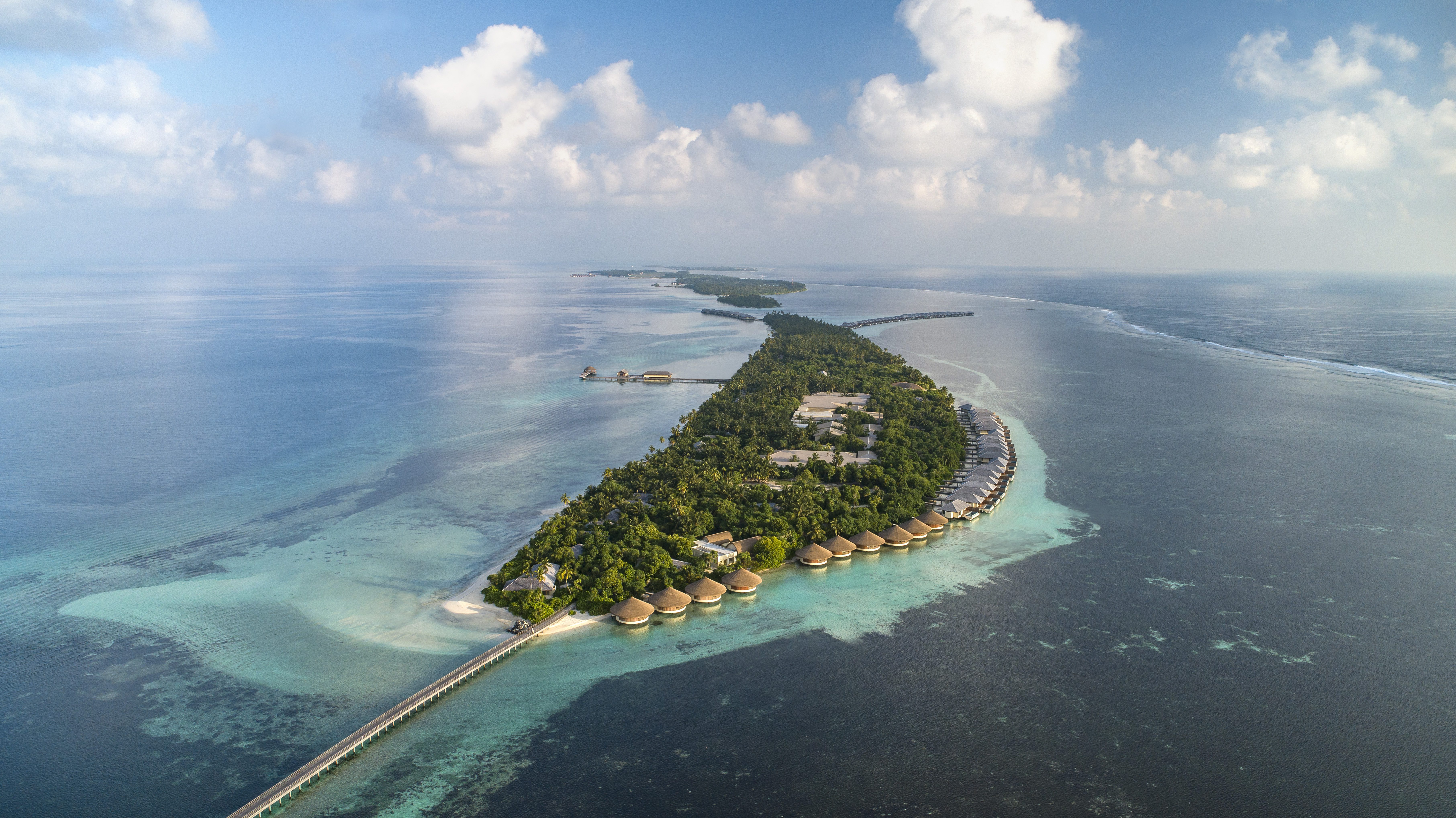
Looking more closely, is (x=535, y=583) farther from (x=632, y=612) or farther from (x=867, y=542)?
Answer: (x=867, y=542)

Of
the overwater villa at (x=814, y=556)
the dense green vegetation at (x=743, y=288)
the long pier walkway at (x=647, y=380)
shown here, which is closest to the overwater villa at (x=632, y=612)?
the overwater villa at (x=814, y=556)

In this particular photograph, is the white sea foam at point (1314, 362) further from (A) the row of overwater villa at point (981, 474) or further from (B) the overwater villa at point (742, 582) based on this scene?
(B) the overwater villa at point (742, 582)

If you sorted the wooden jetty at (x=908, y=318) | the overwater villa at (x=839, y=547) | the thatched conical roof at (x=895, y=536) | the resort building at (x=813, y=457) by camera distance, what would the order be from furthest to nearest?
the wooden jetty at (x=908, y=318)
the resort building at (x=813, y=457)
the thatched conical roof at (x=895, y=536)
the overwater villa at (x=839, y=547)

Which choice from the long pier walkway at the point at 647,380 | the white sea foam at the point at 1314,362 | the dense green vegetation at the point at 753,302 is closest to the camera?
the white sea foam at the point at 1314,362

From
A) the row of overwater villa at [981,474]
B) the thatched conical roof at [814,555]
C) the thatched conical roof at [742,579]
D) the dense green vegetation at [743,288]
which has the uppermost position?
the dense green vegetation at [743,288]

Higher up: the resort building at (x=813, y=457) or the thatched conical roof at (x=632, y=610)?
the resort building at (x=813, y=457)

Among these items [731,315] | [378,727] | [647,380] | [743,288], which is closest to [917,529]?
[378,727]

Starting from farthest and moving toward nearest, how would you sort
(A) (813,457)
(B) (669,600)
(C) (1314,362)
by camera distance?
(C) (1314,362) < (A) (813,457) < (B) (669,600)

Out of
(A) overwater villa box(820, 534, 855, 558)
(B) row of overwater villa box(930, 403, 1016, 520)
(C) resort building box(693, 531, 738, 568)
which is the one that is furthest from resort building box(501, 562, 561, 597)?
(B) row of overwater villa box(930, 403, 1016, 520)
